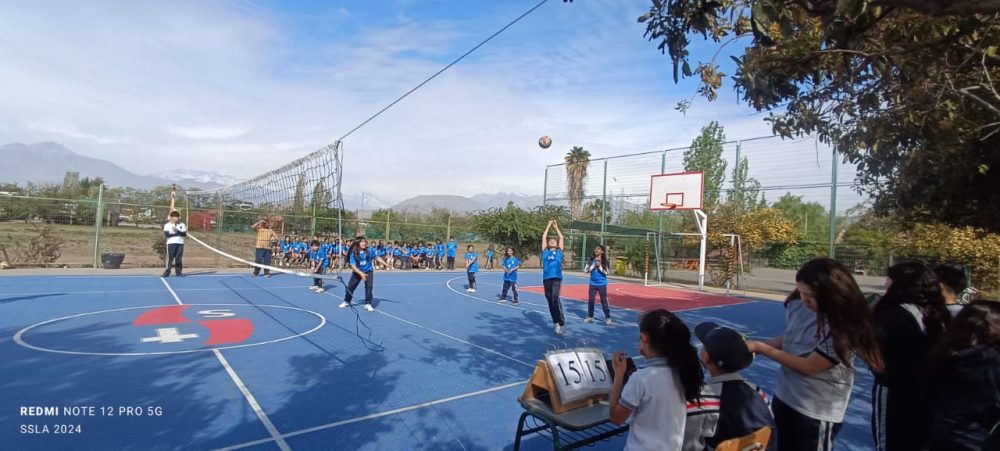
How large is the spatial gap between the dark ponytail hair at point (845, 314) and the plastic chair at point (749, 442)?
66 centimetres

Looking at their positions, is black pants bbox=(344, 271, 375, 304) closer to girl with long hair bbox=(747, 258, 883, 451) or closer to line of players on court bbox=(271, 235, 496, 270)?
line of players on court bbox=(271, 235, 496, 270)

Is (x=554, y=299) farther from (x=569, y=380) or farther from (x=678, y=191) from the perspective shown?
(x=678, y=191)

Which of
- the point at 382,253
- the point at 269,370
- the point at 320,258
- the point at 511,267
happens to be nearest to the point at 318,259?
the point at 320,258

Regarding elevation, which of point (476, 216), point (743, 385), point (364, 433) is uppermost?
point (476, 216)

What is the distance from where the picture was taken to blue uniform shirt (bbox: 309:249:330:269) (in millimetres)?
16562

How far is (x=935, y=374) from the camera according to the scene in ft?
9.12

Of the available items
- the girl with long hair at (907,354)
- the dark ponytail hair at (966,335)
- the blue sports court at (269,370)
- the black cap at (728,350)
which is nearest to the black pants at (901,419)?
the girl with long hair at (907,354)

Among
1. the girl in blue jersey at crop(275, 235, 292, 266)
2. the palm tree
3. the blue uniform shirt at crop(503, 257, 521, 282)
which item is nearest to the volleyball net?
the girl in blue jersey at crop(275, 235, 292, 266)

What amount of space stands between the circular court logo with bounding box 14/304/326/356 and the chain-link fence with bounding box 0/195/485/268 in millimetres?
4834

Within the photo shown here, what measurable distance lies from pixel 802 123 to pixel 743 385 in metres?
6.26

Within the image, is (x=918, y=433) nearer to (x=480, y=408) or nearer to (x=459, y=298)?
(x=480, y=408)

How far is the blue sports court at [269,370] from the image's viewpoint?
4.39 metres

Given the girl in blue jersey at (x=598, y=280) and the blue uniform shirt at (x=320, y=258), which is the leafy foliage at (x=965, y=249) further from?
the blue uniform shirt at (x=320, y=258)

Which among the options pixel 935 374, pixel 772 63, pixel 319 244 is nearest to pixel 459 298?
pixel 319 244
